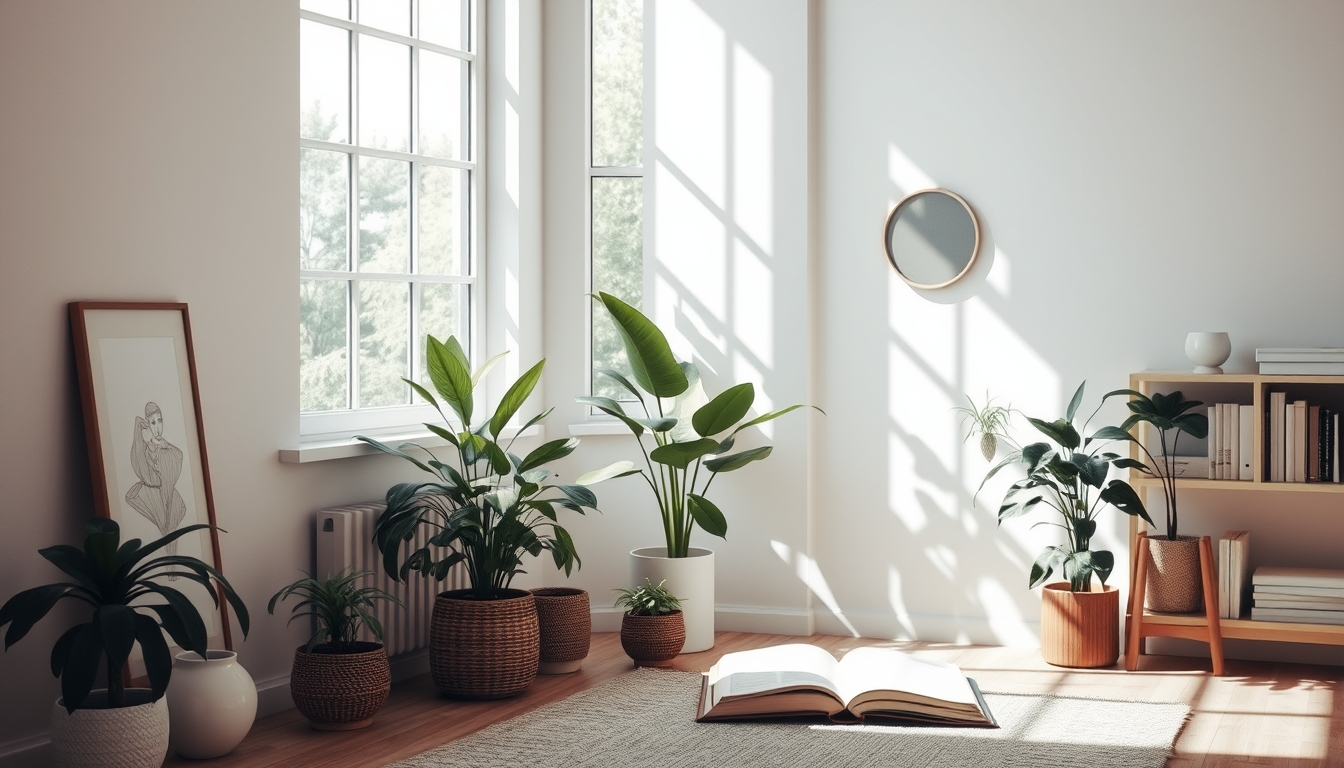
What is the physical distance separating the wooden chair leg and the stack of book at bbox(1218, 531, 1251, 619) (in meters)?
0.08

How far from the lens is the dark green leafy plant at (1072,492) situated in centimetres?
439

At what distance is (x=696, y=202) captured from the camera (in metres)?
5.34

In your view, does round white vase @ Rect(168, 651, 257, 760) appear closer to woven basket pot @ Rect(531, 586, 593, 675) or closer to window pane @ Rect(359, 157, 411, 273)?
woven basket pot @ Rect(531, 586, 593, 675)

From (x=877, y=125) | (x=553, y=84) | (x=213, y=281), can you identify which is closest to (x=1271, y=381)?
(x=877, y=125)

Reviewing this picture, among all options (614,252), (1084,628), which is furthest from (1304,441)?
(614,252)

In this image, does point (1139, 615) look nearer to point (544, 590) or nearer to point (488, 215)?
point (544, 590)

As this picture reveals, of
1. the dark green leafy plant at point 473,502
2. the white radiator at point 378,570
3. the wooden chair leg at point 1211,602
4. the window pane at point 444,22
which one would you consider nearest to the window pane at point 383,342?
the dark green leafy plant at point 473,502

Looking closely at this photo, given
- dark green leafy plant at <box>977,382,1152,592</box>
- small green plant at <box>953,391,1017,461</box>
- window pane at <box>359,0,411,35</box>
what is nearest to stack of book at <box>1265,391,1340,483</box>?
dark green leafy plant at <box>977,382,1152,592</box>

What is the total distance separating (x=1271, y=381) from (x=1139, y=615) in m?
0.91

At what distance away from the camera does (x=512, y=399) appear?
446cm

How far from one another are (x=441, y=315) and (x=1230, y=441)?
295 cm

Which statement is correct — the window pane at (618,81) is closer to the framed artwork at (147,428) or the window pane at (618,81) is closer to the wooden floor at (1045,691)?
the wooden floor at (1045,691)

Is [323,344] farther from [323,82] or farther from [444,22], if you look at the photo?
[444,22]

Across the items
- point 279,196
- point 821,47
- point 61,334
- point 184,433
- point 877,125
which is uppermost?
point 821,47
